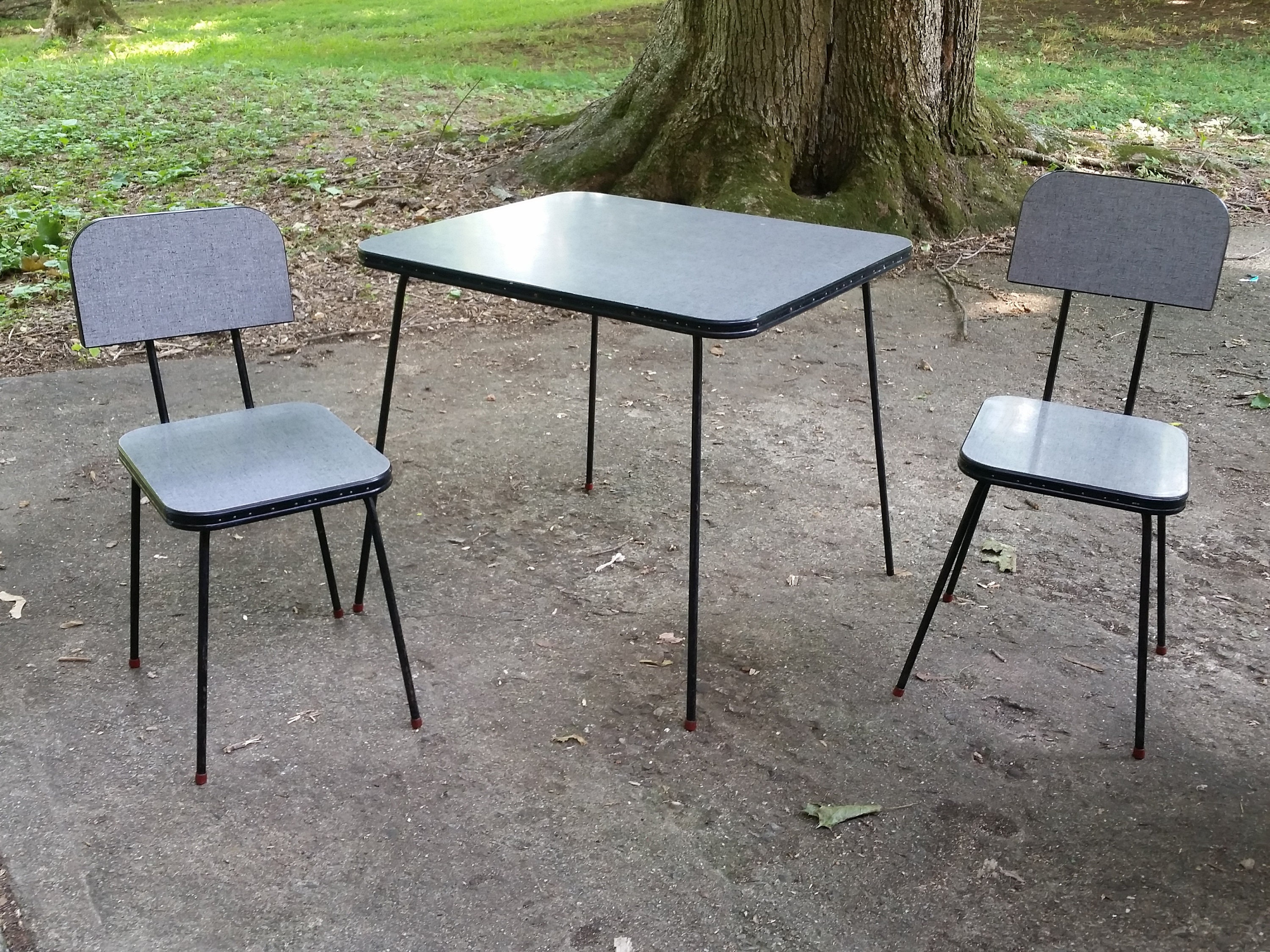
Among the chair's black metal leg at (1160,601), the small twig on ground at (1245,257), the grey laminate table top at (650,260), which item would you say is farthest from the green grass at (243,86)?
the small twig on ground at (1245,257)

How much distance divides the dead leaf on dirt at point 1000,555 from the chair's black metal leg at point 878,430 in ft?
0.90

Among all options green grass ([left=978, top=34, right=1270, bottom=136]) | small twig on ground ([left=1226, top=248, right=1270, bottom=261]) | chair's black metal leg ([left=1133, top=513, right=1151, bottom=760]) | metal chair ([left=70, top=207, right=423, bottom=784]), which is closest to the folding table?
metal chair ([left=70, top=207, right=423, bottom=784])

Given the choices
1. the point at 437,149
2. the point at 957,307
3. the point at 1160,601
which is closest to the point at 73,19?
the point at 437,149

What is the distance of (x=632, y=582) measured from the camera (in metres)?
3.18

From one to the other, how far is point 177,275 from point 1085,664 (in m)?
2.34

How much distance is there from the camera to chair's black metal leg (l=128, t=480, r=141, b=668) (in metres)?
2.60

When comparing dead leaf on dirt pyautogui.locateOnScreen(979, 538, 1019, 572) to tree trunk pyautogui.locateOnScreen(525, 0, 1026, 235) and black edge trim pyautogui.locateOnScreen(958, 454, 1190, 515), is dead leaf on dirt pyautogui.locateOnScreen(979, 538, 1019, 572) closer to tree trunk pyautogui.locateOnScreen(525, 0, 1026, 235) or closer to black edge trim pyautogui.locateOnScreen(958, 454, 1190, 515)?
black edge trim pyautogui.locateOnScreen(958, 454, 1190, 515)

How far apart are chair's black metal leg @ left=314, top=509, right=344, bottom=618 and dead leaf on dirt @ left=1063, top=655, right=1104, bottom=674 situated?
6.02ft

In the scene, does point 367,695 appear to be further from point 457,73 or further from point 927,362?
point 457,73

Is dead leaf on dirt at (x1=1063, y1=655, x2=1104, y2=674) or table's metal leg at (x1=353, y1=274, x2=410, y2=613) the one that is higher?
table's metal leg at (x1=353, y1=274, x2=410, y2=613)

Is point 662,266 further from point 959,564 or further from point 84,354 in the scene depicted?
point 84,354

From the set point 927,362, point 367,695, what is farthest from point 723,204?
point 367,695

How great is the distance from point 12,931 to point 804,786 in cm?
149

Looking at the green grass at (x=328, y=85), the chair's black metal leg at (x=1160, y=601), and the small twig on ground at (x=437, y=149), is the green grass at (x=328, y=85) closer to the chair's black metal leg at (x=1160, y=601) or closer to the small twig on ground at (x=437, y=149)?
the small twig on ground at (x=437, y=149)
